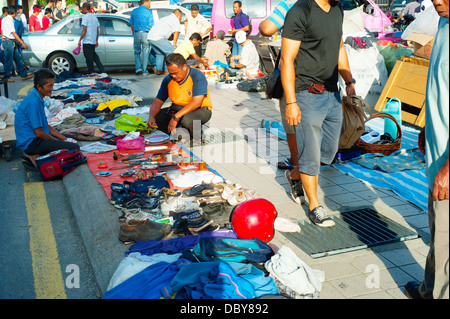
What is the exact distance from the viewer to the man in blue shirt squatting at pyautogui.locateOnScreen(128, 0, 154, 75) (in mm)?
13523

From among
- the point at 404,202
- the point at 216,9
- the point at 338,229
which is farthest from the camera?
the point at 216,9

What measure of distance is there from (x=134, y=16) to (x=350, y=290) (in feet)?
38.4

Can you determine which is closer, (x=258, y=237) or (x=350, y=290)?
(x=350, y=290)

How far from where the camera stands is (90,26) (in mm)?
13070

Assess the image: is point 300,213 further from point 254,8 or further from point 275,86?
point 254,8

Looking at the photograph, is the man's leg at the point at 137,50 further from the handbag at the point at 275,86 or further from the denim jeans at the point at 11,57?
the handbag at the point at 275,86

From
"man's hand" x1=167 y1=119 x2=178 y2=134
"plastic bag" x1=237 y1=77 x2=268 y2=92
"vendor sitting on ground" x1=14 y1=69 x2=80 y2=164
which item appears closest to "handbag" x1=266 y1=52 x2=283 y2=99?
"man's hand" x1=167 y1=119 x2=178 y2=134

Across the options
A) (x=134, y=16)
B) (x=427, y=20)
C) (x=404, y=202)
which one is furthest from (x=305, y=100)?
(x=134, y=16)

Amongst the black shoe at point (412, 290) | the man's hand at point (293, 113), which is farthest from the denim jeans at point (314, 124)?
the black shoe at point (412, 290)

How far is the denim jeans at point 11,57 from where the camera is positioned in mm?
13344

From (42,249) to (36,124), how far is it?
93.7 inches

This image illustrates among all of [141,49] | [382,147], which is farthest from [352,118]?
[141,49]

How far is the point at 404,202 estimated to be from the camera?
514 cm
